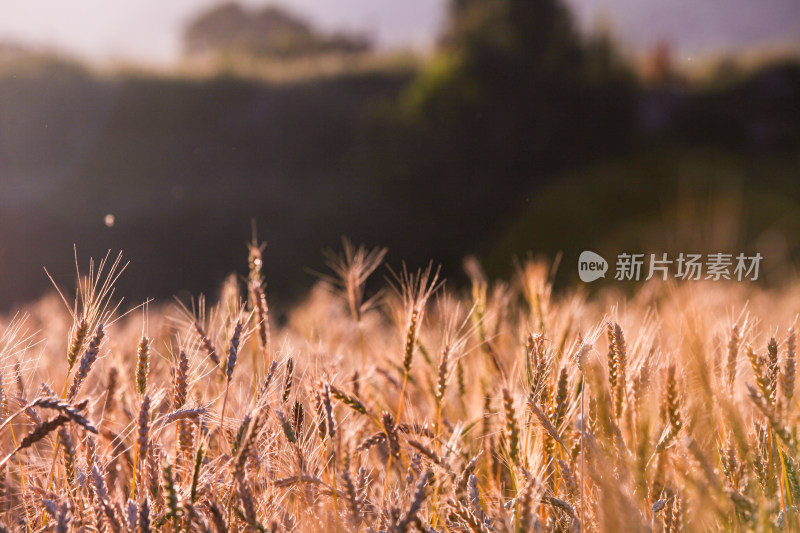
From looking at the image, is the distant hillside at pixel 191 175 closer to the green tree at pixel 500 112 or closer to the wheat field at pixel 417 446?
the green tree at pixel 500 112

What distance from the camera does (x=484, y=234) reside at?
889 centimetres

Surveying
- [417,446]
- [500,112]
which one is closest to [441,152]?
[500,112]

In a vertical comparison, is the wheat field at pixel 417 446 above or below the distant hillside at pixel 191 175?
below

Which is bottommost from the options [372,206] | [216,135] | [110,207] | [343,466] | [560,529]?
[560,529]

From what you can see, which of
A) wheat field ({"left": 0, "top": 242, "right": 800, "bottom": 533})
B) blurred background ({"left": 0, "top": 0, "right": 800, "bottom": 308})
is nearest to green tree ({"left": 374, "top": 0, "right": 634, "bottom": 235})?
blurred background ({"left": 0, "top": 0, "right": 800, "bottom": 308})

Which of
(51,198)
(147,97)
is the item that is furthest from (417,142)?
(51,198)

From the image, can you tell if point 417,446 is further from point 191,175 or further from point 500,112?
point 191,175

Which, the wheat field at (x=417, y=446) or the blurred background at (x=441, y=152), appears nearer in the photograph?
the wheat field at (x=417, y=446)

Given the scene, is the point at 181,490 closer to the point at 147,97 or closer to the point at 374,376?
the point at 374,376

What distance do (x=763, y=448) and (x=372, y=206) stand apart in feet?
26.9

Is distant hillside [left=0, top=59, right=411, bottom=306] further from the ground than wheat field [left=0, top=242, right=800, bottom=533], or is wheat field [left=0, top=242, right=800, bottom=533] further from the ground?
distant hillside [left=0, top=59, right=411, bottom=306]

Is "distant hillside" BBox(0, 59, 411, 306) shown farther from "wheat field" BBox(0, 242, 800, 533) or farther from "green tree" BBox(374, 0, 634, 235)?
"wheat field" BBox(0, 242, 800, 533)

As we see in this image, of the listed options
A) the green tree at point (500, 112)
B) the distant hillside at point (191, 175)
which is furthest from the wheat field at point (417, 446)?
the green tree at point (500, 112)

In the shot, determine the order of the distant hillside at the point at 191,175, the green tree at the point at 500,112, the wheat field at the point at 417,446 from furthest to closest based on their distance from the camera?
1. the green tree at the point at 500,112
2. the distant hillside at the point at 191,175
3. the wheat field at the point at 417,446
